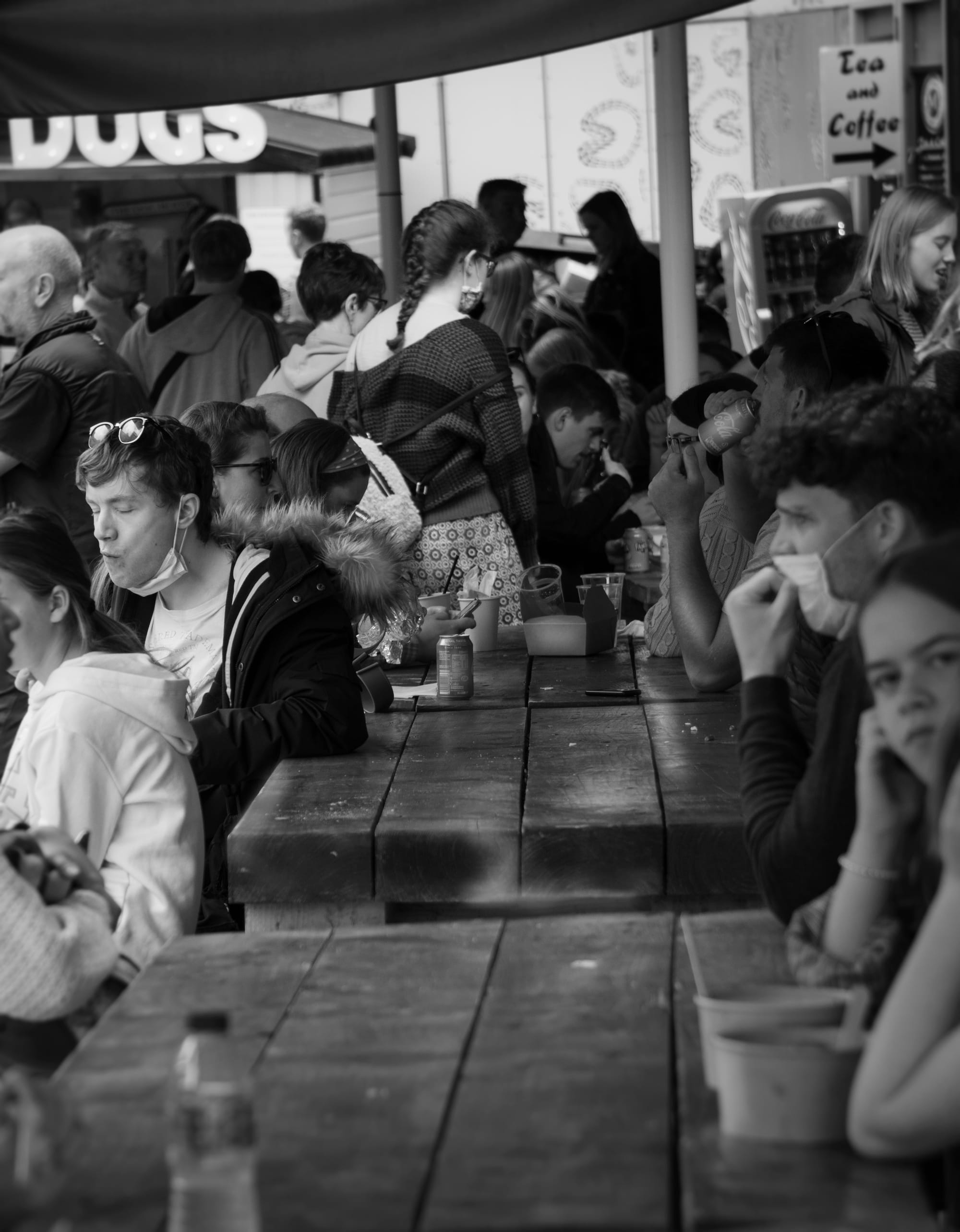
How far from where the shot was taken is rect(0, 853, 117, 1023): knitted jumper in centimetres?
212

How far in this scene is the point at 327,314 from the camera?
622 cm

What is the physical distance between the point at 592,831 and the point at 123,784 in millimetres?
724

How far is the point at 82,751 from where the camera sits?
8.45 feet

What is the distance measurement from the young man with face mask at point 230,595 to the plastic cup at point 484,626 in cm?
98

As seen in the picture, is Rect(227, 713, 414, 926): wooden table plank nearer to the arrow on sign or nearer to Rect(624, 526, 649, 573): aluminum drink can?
Rect(624, 526, 649, 573): aluminum drink can

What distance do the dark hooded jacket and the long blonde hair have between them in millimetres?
2405

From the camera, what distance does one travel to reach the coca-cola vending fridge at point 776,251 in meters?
9.99

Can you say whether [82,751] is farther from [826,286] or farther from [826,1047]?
[826,286]

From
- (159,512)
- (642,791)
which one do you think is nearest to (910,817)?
(642,791)

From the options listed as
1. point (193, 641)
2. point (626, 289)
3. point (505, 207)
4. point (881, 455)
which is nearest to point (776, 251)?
point (626, 289)

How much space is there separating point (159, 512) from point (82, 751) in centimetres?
109

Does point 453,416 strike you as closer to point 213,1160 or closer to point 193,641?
point 193,641

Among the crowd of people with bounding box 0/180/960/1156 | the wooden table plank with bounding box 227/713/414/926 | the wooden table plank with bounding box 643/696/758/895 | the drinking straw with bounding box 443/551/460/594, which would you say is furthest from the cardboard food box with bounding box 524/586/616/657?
the wooden table plank with bounding box 227/713/414/926

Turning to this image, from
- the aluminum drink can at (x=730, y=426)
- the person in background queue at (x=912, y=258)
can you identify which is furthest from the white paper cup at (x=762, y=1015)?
the person in background queue at (x=912, y=258)
